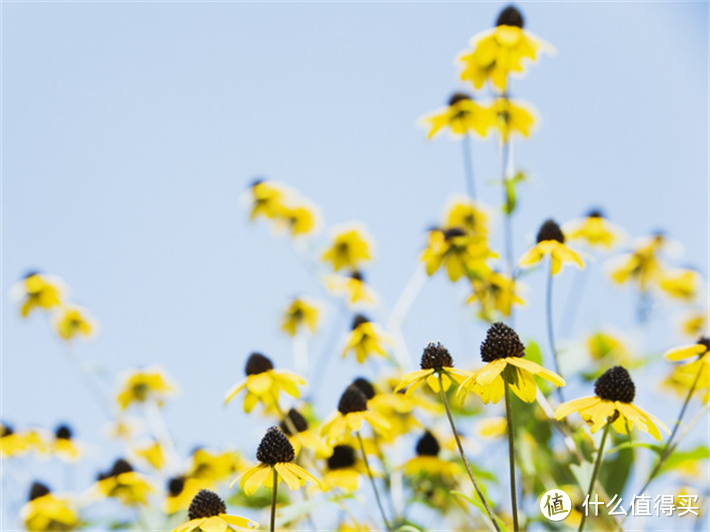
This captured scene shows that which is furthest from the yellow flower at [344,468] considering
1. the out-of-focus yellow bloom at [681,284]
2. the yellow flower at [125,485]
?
the out-of-focus yellow bloom at [681,284]

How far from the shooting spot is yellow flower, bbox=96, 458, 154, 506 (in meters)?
3.39

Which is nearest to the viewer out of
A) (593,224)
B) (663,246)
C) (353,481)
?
(353,481)

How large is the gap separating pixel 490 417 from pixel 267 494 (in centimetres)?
112

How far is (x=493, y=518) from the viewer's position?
4.41 ft

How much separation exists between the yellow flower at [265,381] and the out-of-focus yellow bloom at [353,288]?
59.6 inches

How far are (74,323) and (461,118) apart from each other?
10.3 ft

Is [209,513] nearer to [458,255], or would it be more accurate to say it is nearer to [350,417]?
[350,417]

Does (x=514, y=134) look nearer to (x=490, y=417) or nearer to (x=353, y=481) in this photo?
(x=490, y=417)

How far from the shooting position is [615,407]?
1643mm

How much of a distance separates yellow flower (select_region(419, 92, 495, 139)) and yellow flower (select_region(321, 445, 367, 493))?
1.51 m

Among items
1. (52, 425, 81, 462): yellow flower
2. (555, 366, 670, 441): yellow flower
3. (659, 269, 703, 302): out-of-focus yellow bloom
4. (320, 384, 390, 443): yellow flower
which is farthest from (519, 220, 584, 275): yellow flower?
(52, 425, 81, 462): yellow flower

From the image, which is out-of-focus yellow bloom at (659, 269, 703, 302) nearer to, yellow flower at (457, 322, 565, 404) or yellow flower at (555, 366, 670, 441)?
yellow flower at (555, 366, 670, 441)

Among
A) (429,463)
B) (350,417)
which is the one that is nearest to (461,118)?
(429,463)

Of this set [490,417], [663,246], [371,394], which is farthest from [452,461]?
[663,246]
